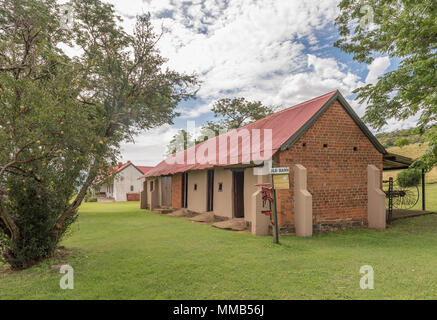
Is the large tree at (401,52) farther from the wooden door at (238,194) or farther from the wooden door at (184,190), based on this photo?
the wooden door at (184,190)

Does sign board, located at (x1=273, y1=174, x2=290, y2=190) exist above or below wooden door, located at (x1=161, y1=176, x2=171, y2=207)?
above

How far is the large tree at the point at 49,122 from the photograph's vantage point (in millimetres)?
5352

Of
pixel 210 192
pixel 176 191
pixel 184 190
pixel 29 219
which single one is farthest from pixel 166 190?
pixel 29 219

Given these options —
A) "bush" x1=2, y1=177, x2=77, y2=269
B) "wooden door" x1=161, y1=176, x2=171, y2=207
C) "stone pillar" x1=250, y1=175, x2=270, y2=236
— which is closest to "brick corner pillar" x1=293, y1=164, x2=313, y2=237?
"stone pillar" x1=250, y1=175, x2=270, y2=236

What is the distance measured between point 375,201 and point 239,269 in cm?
744

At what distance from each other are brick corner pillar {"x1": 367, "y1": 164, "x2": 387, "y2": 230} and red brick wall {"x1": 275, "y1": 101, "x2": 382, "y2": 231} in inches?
6.0

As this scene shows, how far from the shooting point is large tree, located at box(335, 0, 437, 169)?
1032 centimetres

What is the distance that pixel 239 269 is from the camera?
5.58 metres

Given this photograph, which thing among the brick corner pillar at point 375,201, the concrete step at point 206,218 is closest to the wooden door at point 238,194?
the concrete step at point 206,218

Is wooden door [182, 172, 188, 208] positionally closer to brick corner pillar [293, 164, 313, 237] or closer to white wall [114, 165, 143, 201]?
brick corner pillar [293, 164, 313, 237]
